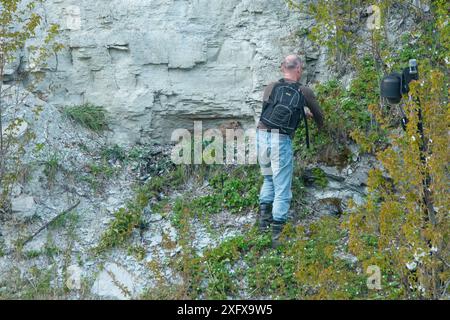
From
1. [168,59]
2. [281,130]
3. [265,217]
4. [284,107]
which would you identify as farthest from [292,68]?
[168,59]

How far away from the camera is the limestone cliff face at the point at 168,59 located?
8.74 m

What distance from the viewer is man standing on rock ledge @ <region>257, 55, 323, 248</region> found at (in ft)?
22.9

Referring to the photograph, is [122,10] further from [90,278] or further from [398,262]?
[398,262]

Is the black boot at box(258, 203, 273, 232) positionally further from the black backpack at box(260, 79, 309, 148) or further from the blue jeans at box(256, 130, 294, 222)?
the black backpack at box(260, 79, 309, 148)

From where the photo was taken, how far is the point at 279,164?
275 inches

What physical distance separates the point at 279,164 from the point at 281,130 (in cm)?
32

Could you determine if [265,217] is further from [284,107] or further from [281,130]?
[284,107]

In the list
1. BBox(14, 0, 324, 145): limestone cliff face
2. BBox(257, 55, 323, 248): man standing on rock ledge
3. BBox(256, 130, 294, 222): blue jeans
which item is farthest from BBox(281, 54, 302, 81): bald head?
BBox(14, 0, 324, 145): limestone cliff face

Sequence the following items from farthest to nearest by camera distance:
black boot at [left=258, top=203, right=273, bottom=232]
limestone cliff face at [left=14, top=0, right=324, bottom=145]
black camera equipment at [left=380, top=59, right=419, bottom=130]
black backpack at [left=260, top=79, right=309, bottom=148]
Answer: limestone cliff face at [left=14, top=0, right=324, bottom=145] → black boot at [left=258, top=203, right=273, bottom=232] → black backpack at [left=260, top=79, right=309, bottom=148] → black camera equipment at [left=380, top=59, right=419, bottom=130]

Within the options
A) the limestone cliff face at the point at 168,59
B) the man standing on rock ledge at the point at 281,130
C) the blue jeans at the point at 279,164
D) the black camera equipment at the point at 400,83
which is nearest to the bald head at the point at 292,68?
the man standing on rock ledge at the point at 281,130
